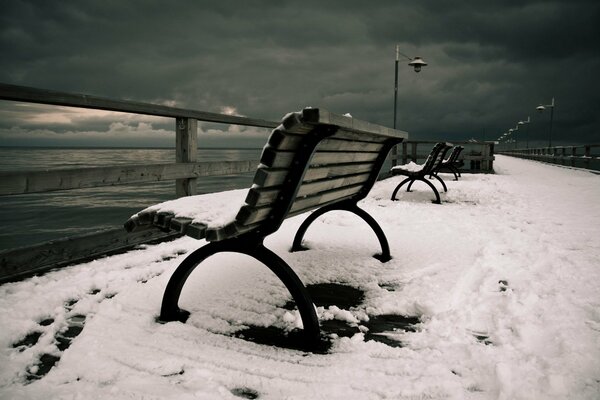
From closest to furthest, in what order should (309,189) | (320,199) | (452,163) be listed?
(309,189) < (320,199) < (452,163)

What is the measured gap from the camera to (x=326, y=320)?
2213mm

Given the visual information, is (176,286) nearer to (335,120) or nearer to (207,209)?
(207,209)

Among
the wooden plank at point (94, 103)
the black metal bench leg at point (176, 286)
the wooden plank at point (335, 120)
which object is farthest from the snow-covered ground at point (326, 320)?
the wooden plank at point (94, 103)

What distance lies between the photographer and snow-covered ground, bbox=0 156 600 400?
5.08ft

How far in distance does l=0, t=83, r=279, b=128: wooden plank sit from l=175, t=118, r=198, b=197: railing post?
0.10m

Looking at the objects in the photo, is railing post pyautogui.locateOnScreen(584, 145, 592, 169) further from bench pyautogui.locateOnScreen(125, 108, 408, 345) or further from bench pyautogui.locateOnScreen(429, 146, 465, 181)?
bench pyautogui.locateOnScreen(125, 108, 408, 345)

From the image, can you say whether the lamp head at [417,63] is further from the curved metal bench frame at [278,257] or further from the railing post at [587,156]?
the curved metal bench frame at [278,257]

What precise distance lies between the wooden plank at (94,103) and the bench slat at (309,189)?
1.78 m

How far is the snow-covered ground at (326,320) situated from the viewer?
155 centimetres

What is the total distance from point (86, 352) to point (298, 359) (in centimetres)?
94

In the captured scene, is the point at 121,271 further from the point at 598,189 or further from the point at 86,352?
the point at 598,189

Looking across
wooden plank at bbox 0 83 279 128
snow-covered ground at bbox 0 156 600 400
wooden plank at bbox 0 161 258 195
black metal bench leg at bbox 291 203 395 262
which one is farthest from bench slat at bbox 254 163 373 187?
wooden plank at bbox 0 83 279 128

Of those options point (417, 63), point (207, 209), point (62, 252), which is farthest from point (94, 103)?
point (417, 63)

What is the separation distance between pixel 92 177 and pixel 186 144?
4.14ft
